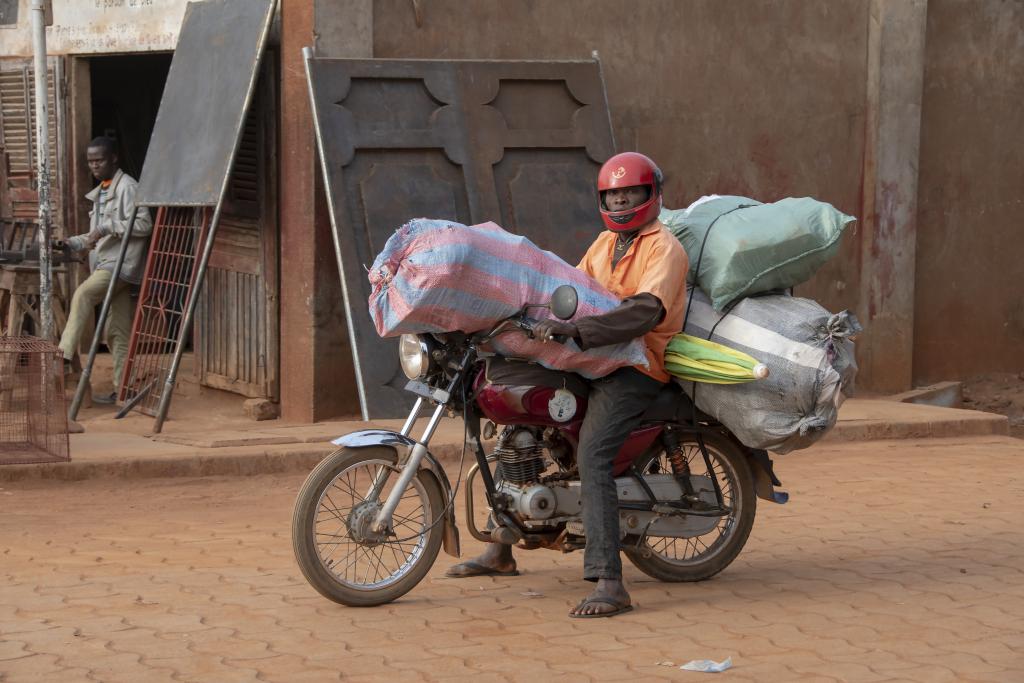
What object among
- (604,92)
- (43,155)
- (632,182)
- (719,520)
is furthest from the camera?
(604,92)

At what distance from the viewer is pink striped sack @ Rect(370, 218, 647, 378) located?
507cm

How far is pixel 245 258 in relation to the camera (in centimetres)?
1031

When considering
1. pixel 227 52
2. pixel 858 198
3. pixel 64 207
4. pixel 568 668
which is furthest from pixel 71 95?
pixel 568 668

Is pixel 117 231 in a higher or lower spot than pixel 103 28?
lower

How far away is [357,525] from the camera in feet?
17.4

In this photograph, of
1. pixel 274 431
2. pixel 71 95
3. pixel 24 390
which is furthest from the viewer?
pixel 71 95

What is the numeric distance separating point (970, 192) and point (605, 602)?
317 inches

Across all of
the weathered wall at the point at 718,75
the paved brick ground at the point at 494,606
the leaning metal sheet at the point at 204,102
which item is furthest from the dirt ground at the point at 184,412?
the weathered wall at the point at 718,75

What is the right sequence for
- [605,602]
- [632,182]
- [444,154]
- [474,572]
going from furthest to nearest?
[444,154], [474,572], [632,182], [605,602]

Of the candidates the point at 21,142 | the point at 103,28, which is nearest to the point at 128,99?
the point at 21,142

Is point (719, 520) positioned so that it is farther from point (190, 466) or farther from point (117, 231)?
point (117, 231)

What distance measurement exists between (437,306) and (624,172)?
36.4 inches

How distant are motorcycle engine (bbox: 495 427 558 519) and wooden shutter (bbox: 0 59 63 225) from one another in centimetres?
725

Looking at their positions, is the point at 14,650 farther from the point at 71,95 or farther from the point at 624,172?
the point at 71,95
